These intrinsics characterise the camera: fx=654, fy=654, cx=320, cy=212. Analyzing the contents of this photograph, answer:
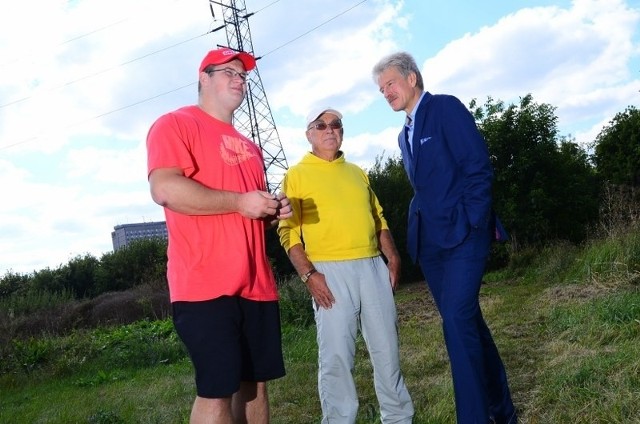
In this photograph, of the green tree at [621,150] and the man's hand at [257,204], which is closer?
the man's hand at [257,204]

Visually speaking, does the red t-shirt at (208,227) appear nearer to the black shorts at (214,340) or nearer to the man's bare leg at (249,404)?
the black shorts at (214,340)

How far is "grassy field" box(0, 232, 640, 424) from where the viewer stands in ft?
12.7

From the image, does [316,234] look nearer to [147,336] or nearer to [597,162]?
[147,336]

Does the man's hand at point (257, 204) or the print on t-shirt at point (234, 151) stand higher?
the print on t-shirt at point (234, 151)

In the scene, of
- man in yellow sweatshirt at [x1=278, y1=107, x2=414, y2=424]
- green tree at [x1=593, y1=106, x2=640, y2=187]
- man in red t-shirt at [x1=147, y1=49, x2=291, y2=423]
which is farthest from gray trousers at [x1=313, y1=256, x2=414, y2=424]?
green tree at [x1=593, y1=106, x2=640, y2=187]

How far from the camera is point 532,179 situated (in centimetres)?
2022

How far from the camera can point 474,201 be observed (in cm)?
316

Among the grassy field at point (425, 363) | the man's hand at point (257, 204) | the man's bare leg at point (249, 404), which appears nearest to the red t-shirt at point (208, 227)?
the man's hand at point (257, 204)

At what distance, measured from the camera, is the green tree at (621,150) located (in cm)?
2384

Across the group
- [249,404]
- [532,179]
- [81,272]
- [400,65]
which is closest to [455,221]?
[400,65]

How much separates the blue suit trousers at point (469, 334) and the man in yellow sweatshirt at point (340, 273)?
1.30 ft

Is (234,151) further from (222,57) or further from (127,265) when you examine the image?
(127,265)

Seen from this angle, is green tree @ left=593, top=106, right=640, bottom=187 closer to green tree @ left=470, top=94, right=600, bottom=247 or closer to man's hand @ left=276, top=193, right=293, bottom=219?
green tree @ left=470, top=94, right=600, bottom=247

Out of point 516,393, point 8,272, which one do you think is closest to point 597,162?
point 8,272
